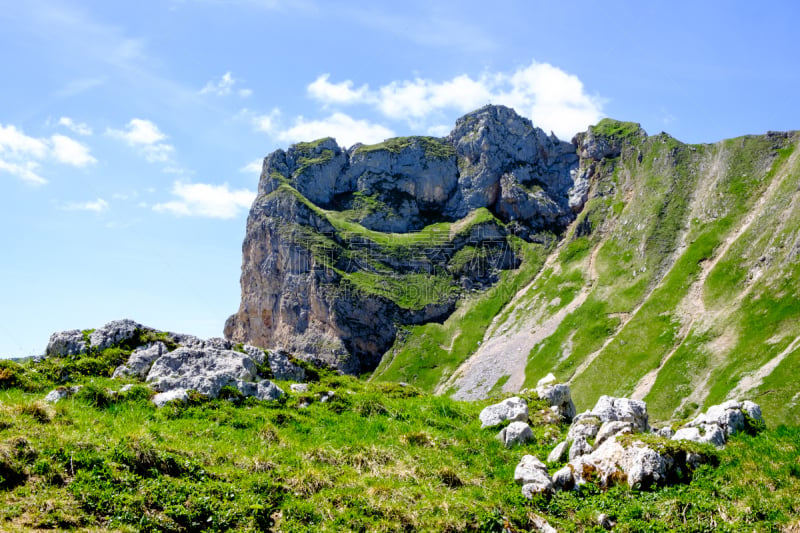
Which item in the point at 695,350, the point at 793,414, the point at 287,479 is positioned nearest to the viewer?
the point at 287,479

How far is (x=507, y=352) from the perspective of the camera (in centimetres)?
16725

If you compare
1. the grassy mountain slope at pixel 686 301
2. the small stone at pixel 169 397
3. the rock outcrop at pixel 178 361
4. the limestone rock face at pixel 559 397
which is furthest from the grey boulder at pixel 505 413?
the grassy mountain slope at pixel 686 301

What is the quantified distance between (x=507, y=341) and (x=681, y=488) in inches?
6553

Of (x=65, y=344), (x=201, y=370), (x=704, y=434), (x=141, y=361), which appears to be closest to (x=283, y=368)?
(x=201, y=370)

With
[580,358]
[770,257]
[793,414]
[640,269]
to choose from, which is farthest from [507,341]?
[793,414]

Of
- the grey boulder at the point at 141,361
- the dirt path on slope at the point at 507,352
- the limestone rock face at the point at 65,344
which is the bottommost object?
the dirt path on slope at the point at 507,352

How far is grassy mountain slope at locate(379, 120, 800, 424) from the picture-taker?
99812 mm

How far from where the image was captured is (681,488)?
12.8m

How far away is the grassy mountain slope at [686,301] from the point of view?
327 ft

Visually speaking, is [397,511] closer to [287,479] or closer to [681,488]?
[287,479]

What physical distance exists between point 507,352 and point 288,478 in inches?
6346

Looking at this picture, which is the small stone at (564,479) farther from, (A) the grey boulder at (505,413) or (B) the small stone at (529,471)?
(A) the grey boulder at (505,413)

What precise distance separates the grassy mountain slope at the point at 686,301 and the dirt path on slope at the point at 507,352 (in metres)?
0.75

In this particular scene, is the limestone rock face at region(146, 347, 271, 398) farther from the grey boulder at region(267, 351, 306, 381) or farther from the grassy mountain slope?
the grassy mountain slope
